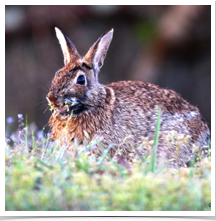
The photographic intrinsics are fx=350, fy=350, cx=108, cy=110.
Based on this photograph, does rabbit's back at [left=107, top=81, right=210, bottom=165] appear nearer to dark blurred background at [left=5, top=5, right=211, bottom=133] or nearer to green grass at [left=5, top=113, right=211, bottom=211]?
green grass at [left=5, top=113, right=211, bottom=211]

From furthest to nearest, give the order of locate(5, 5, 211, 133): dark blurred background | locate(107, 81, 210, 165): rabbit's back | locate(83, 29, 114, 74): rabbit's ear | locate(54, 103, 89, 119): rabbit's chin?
locate(5, 5, 211, 133): dark blurred background → locate(107, 81, 210, 165): rabbit's back → locate(83, 29, 114, 74): rabbit's ear → locate(54, 103, 89, 119): rabbit's chin

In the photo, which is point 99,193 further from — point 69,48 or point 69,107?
point 69,48

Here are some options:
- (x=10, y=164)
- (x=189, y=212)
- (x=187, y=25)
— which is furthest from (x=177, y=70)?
(x=189, y=212)

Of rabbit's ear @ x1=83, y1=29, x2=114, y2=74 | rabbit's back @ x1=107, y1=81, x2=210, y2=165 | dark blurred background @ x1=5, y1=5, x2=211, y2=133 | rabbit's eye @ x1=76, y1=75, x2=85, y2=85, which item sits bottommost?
rabbit's back @ x1=107, y1=81, x2=210, y2=165

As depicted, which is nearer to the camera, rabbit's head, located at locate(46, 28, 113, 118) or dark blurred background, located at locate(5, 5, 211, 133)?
rabbit's head, located at locate(46, 28, 113, 118)

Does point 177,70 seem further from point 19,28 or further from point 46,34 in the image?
point 19,28

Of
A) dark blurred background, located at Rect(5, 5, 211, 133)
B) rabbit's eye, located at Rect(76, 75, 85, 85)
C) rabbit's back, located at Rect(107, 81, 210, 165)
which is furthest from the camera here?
dark blurred background, located at Rect(5, 5, 211, 133)

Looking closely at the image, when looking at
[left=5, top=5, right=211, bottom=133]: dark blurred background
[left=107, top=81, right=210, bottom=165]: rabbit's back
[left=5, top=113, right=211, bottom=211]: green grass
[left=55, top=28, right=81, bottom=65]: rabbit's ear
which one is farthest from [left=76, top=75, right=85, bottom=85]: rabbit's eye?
[left=5, top=5, right=211, bottom=133]: dark blurred background
